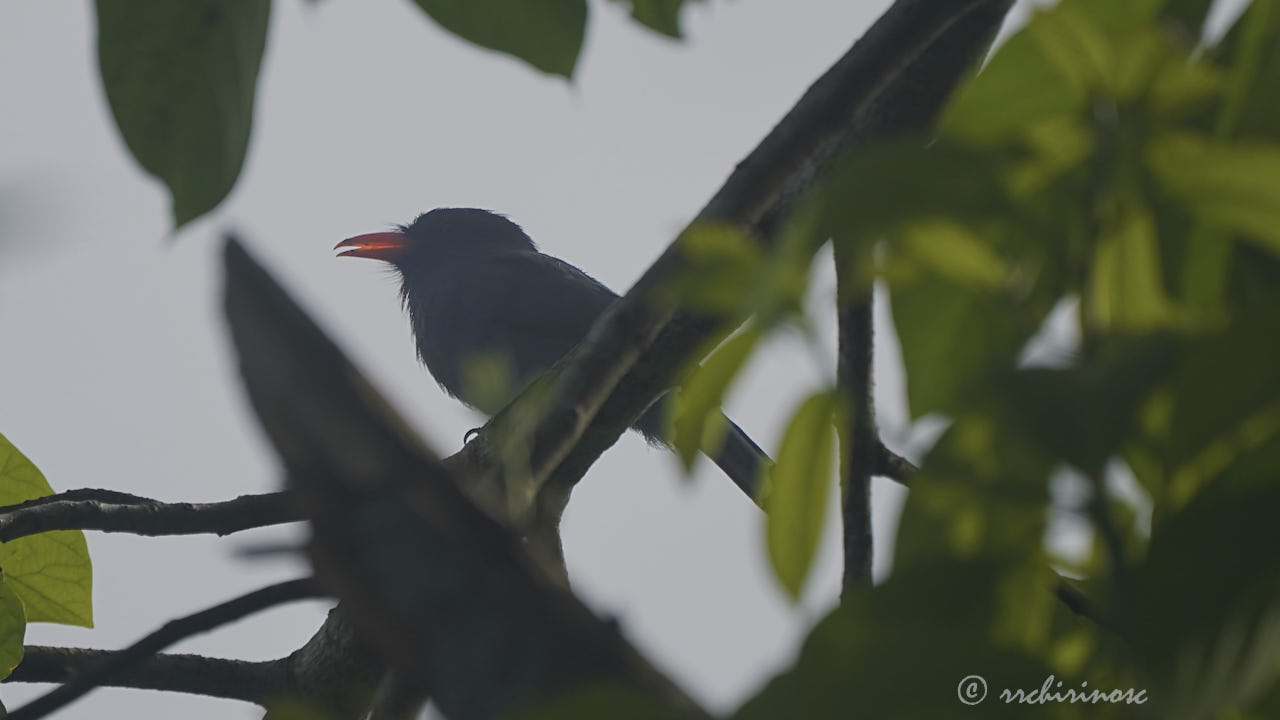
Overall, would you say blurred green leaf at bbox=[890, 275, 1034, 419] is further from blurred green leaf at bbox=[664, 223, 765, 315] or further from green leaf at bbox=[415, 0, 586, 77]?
green leaf at bbox=[415, 0, 586, 77]

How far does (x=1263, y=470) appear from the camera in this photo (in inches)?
20.9

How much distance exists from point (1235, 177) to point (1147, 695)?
0.81 feet

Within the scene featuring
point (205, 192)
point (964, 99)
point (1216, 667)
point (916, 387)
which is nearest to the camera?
point (1216, 667)

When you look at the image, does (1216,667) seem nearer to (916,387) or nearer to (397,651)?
(916,387)

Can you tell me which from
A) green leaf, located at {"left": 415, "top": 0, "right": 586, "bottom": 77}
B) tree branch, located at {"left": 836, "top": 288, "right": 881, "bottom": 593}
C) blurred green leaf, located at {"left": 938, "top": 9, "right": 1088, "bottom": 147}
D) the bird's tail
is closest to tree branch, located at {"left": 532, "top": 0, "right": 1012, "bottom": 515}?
tree branch, located at {"left": 836, "top": 288, "right": 881, "bottom": 593}

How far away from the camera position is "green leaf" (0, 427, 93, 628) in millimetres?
2230

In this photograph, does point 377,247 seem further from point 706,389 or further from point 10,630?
point 706,389

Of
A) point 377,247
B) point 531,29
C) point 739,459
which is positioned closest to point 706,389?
point 531,29

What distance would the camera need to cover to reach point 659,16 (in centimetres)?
125

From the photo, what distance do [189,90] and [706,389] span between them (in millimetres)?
594

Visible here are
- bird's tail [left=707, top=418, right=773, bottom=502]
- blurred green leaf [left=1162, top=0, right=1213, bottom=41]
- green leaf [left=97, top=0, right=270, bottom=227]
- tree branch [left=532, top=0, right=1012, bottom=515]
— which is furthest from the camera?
bird's tail [left=707, top=418, right=773, bottom=502]

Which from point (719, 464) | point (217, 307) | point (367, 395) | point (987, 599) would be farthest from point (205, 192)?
point (719, 464)

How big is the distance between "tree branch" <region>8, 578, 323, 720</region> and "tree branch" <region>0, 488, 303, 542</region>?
88 centimetres

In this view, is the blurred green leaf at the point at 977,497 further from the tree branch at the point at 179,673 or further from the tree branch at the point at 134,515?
the tree branch at the point at 179,673
